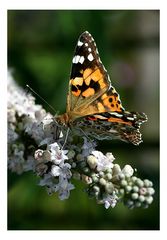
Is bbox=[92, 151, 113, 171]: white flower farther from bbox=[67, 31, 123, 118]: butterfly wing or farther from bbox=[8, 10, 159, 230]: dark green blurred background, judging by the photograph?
bbox=[8, 10, 159, 230]: dark green blurred background

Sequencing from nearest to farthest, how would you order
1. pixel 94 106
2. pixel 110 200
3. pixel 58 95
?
1. pixel 110 200
2. pixel 94 106
3. pixel 58 95

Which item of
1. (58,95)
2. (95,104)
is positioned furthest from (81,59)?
(58,95)

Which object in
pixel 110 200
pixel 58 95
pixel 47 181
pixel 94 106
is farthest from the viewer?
pixel 58 95

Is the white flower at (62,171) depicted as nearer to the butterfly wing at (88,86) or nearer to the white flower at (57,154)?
the white flower at (57,154)

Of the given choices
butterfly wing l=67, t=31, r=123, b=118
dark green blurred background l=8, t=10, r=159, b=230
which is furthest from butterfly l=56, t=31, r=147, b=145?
dark green blurred background l=8, t=10, r=159, b=230

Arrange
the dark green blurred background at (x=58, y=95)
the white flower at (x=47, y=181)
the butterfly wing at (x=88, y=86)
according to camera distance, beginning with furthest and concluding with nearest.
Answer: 1. the dark green blurred background at (x=58, y=95)
2. the butterfly wing at (x=88, y=86)
3. the white flower at (x=47, y=181)

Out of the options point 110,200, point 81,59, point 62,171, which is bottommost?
point 110,200

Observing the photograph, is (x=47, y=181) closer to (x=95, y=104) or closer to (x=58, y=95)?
(x=95, y=104)

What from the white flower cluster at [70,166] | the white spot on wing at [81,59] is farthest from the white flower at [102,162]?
Answer: the white spot on wing at [81,59]
